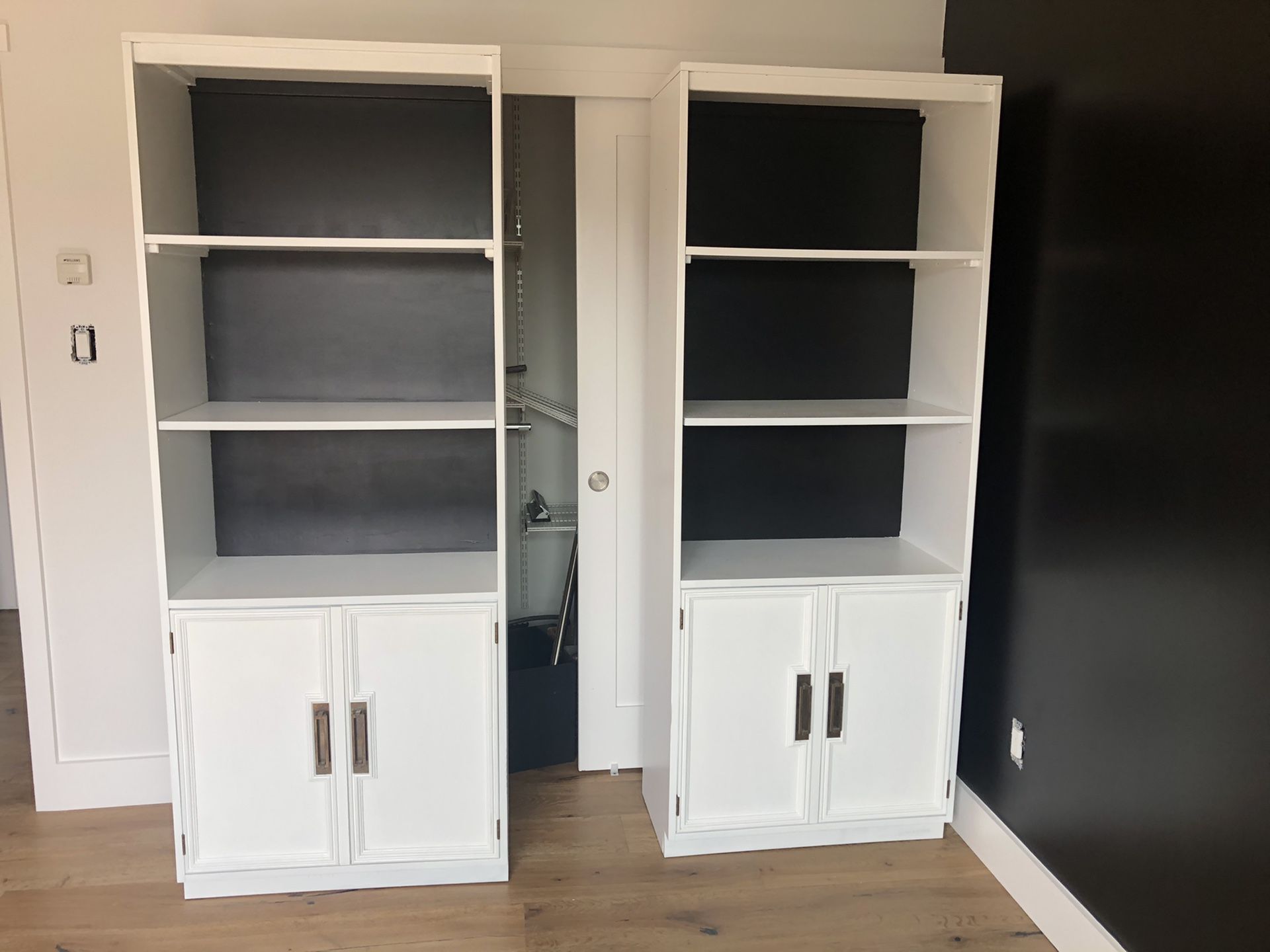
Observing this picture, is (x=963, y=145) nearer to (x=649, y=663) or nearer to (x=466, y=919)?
(x=649, y=663)

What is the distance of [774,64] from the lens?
2945mm

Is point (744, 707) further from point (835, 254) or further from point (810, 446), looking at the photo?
point (835, 254)

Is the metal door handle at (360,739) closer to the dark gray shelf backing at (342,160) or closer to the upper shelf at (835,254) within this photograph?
the dark gray shelf backing at (342,160)

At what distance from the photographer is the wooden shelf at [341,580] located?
243 cm

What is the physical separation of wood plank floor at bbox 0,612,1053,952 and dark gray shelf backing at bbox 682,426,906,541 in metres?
0.97

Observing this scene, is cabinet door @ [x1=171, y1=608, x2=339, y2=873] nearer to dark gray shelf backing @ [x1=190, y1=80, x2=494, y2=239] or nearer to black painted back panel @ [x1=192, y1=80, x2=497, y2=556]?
black painted back panel @ [x1=192, y1=80, x2=497, y2=556]

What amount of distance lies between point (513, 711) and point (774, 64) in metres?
2.25

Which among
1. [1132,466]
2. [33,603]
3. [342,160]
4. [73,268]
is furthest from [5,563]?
[1132,466]

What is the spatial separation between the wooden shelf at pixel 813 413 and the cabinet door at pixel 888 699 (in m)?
0.47

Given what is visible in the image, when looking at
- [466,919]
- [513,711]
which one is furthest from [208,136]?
[466,919]

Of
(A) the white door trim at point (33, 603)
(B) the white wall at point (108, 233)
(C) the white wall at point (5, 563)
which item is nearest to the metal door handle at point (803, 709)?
(B) the white wall at point (108, 233)

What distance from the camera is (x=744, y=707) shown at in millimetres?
2686

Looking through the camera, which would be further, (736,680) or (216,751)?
(736,680)

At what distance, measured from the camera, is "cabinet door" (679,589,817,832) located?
2.64 meters
